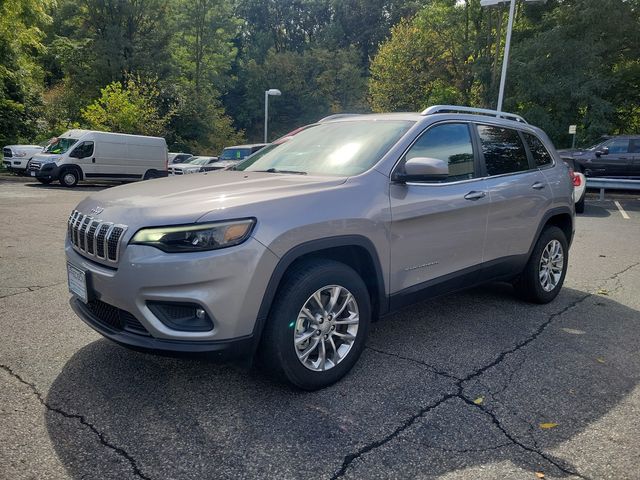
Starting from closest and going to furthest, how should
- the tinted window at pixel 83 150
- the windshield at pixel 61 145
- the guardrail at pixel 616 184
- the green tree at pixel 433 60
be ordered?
the guardrail at pixel 616 184 → the tinted window at pixel 83 150 → the windshield at pixel 61 145 → the green tree at pixel 433 60

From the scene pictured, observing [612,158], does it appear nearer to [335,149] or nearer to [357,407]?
[335,149]

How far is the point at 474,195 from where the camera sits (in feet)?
12.6

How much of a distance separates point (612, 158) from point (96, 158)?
18560mm

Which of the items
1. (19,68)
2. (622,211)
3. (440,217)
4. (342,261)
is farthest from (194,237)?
(19,68)

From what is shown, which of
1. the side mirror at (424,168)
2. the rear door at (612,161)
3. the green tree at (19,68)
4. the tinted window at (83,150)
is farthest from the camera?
the green tree at (19,68)

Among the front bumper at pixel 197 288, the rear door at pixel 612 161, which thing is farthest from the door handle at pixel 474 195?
the rear door at pixel 612 161

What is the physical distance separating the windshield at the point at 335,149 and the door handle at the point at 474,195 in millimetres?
718

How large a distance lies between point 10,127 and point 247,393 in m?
29.7

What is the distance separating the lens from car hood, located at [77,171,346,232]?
2.59 m

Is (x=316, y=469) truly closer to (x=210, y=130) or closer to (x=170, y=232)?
(x=170, y=232)

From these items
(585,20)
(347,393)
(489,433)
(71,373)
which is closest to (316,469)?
(347,393)

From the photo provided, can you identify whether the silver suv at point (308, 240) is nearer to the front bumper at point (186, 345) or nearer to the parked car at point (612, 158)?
the front bumper at point (186, 345)

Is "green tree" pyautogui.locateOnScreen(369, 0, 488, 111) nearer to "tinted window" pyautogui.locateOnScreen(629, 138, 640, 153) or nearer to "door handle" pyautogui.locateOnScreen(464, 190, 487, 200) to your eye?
"tinted window" pyautogui.locateOnScreen(629, 138, 640, 153)

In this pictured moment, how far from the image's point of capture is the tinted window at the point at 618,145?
16484mm
